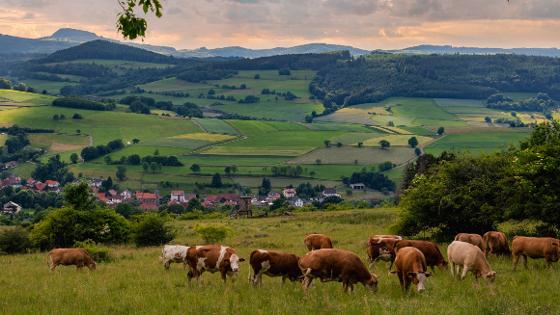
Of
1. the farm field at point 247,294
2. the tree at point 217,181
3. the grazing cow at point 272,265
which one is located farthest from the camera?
the tree at point 217,181

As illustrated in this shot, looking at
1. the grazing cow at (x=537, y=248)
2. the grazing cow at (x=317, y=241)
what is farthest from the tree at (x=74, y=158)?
the grazing cow at (x=537, y=248)

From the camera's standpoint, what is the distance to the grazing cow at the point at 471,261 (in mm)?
19156

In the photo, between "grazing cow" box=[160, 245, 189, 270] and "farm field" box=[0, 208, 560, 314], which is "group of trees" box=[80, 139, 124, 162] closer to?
"farm field" box=[0, 208, 560, 314]

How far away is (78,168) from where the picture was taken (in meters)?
147

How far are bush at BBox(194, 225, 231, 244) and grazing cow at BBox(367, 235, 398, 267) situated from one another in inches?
674

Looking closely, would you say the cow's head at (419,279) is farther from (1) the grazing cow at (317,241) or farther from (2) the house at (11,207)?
(2) the house at (11,207)

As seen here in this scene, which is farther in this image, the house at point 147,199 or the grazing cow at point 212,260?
the house at point 147,199

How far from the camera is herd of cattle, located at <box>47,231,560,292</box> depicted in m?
18.1

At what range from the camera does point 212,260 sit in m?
20.4

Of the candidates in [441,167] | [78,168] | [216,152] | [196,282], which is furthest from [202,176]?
[196,282]

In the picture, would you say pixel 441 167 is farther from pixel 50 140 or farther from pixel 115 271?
pixel 50 140

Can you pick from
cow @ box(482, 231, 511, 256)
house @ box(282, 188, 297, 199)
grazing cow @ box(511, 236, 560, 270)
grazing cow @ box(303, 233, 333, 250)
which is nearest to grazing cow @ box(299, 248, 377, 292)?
grazing cow @ box(511, 236, 560, 270)

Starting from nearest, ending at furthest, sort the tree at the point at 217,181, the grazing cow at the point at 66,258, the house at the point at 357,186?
the grazing cow at the point at 66,258 → the tree at the point at 217,181 → the house at the point at 357,186

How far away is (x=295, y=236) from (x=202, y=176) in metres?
96.0
